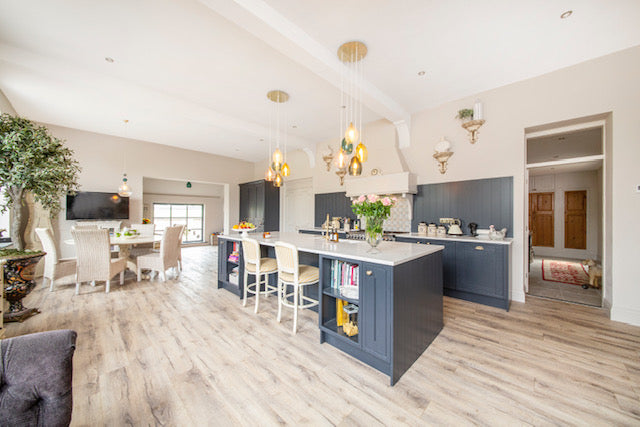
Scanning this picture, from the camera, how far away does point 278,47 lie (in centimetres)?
238

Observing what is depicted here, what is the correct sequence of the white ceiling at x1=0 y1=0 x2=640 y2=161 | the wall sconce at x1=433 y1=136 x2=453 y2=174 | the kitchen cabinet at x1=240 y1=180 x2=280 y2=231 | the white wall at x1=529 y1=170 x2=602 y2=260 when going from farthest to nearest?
1. the kitchen cabinet at x1=240 y1=180 x2=280 y2=231
2. the white wall at x1=529 y1=170 x2=602 y2=260
3. the wall sconce at x1=433 y1=136 x2=453 y2=174
4. the white ceiling at x1=0 y1=0 x2=640 y2=161

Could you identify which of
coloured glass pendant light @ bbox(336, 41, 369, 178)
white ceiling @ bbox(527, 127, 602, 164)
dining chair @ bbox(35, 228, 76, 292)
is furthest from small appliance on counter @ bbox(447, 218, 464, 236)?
dining chair @ bbox(35, 228, 76, 292)

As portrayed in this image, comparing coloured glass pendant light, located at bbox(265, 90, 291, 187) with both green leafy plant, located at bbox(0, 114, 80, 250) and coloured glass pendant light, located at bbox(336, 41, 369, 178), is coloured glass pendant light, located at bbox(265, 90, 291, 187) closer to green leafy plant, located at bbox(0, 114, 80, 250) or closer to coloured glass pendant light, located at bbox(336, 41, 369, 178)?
coloured glass pendant light, located at bbox(336, 41, 369, 178)

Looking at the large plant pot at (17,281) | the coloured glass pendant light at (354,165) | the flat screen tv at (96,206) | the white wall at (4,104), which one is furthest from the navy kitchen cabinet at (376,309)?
the flat screen tv at (96,206)

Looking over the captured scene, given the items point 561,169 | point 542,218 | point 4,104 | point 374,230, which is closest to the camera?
point 374,230

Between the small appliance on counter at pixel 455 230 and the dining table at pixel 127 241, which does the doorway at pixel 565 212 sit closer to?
the small appliance on counter at pixel 455 230

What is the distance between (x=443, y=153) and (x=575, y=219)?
6.25m

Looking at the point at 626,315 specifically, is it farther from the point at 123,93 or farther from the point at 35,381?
the point at 123,93

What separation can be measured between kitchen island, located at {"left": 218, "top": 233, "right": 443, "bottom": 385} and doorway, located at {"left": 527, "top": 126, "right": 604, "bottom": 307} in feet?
10.0

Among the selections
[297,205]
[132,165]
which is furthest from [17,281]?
[297,205]

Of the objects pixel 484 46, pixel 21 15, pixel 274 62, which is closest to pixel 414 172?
pixel 484 46

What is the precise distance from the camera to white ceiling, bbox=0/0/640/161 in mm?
2158

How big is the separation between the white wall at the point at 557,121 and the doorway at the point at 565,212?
1.32 meters

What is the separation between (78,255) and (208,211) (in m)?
6.80
